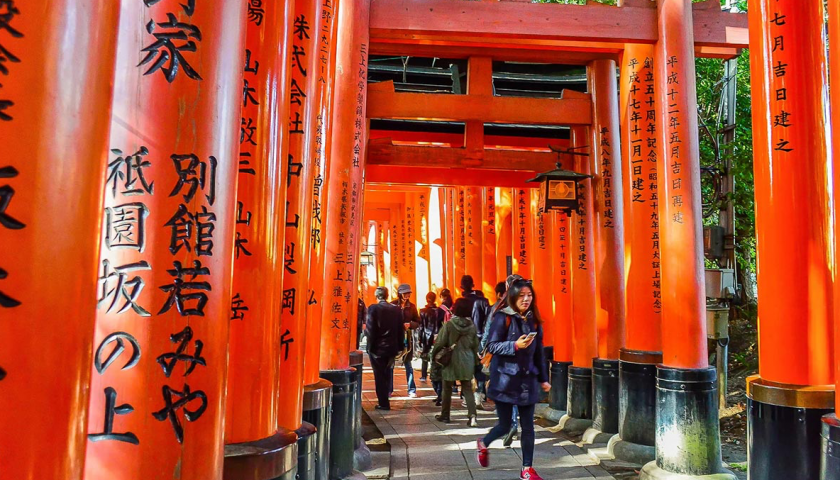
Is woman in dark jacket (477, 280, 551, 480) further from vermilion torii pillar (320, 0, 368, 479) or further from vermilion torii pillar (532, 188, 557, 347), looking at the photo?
vermilion torii pillar (532, 188, 557, 347)

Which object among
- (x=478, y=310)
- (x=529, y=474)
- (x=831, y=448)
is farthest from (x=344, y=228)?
(x=831, y=448)

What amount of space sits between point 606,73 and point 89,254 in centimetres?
765

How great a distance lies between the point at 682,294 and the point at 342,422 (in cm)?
307

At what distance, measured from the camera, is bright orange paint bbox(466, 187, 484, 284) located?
569 inches

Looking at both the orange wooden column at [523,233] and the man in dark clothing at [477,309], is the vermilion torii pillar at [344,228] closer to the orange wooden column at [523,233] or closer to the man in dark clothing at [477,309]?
the man in dark clothing at [477,309]

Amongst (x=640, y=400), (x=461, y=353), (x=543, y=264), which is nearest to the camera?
(x=640, y=400)

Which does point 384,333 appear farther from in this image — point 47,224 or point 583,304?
point 47,224

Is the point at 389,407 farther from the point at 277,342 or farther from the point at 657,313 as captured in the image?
the point at 277,342

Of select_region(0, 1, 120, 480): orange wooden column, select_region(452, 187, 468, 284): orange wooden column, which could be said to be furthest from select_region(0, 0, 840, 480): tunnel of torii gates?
select_region(452, 187, 468, 284): orange wooden column

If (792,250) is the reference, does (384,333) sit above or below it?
below

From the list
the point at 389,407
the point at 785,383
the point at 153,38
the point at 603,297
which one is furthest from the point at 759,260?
the point at 389,407

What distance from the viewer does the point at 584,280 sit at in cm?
837

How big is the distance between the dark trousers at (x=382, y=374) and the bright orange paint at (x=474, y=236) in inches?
205

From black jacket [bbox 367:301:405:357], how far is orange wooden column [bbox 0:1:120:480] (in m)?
7.76
